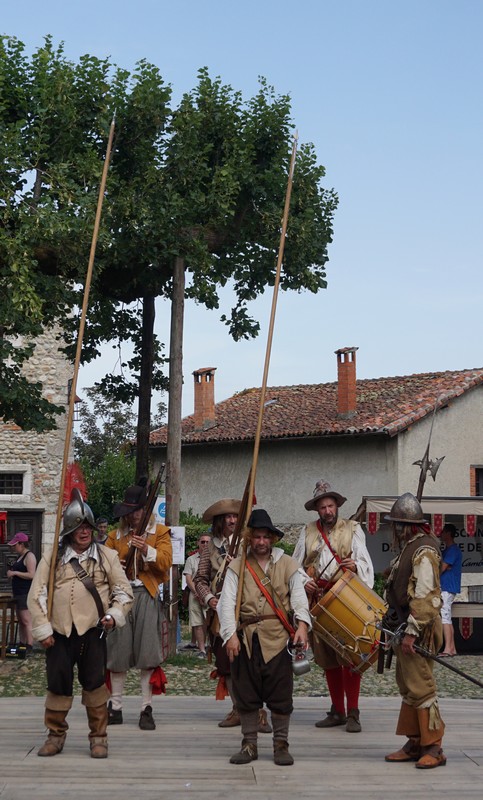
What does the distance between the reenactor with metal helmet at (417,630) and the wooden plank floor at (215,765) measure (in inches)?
7.4

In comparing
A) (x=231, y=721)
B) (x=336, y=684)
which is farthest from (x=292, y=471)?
(x=336, y=684)

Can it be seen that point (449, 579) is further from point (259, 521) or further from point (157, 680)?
point (259, 521)

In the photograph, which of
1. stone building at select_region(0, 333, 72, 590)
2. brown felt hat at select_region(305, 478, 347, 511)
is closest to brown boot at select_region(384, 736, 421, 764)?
brown felt hat at select_region(305, 478, 347, 511)

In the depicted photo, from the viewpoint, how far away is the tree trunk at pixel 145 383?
Result: 64.5ft

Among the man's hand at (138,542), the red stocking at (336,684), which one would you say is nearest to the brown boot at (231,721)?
the red stocking at (336,684)

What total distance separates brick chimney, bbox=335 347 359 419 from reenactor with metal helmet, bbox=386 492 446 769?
2331 centimetres

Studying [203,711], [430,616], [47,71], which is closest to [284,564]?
[430,616]

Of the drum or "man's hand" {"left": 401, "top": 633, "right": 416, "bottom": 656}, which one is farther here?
the drum

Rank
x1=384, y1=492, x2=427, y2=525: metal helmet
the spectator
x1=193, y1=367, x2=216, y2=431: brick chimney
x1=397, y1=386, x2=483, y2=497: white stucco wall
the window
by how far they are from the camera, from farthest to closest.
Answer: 1. x1=193, y1=367, x2=216, y2=431: brick chimney
2. the window
3. x1=397, y1=386, x2=483, y2=497: white stucco wall
4. the spectator
5. x1=384, y1=492, x2=427, y2=525: metal helmet

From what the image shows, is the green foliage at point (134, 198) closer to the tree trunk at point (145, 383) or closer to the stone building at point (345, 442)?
the tree trunk at point (145, 383)

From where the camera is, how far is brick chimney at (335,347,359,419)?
31.3 metres

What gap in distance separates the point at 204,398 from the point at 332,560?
2695cm

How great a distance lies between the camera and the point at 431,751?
7754 millimetres

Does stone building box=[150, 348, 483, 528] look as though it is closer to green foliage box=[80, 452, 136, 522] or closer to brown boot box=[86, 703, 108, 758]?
green foliage box=[80, 452, 136, 522]
